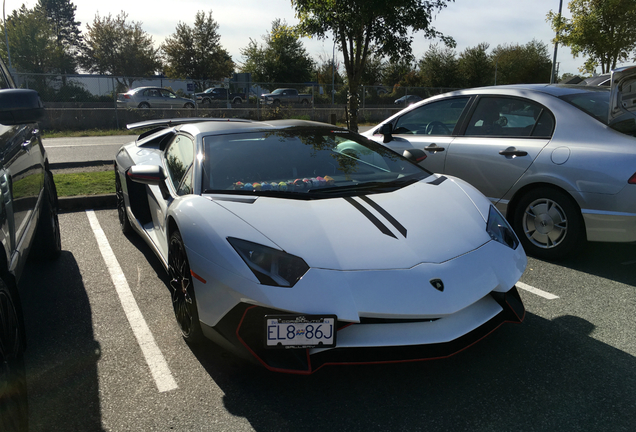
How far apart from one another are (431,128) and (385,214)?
292cm

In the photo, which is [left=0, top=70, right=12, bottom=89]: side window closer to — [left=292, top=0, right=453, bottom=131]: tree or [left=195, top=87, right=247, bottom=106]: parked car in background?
[left=292, top=0, right=453, bottom=131]: tree

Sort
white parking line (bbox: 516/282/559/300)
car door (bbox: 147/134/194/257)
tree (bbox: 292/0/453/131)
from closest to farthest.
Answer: car door (bbox: 147/134/194/257) → white parking line (bbox: 516/282/559/300) → tree (bbox: 292/0/453/131)

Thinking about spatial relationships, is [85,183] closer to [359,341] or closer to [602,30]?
[359,341]

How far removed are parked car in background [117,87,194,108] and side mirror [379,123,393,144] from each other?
18383 millimetres

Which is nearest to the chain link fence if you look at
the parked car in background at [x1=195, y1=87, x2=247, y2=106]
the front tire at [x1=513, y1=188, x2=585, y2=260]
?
the parked car in background at [x1=195, y1=87, x2=247, y2=106]

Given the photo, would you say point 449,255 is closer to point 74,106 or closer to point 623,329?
point 623,329

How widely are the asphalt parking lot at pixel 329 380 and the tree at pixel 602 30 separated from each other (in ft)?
68.6

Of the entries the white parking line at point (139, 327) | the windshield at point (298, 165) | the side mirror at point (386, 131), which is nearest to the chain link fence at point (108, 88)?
the side mirror at point (386, 131)

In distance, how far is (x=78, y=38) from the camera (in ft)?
228

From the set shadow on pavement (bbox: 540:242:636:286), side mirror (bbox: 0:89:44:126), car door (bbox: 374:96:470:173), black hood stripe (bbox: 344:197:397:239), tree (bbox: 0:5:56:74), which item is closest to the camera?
side mirror (bbox: 0:89:44:126)

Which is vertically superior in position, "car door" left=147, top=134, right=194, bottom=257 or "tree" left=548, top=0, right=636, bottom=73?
"tree" left=548, top=0, right=636, bottom=73

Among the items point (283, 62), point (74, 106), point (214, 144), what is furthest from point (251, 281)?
point (283, 62)

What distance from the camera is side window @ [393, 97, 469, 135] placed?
16.8 ft

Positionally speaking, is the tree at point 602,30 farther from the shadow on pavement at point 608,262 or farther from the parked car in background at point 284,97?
the shadow on pavement at point 608,262
